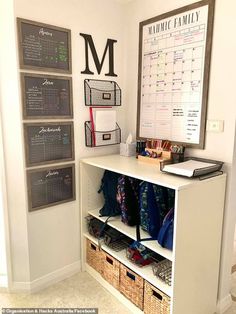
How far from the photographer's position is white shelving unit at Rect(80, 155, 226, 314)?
1466 millimetres

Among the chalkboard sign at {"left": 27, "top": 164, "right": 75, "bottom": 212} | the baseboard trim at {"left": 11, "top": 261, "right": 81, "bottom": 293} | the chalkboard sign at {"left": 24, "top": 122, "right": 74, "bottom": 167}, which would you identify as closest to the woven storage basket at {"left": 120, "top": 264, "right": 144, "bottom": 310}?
the baseboard trim at {"left": 11, "top": 261, "right": 81, "bottom": 293}

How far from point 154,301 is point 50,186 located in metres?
1.10

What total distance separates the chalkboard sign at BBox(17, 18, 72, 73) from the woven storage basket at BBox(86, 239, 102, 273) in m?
1.46

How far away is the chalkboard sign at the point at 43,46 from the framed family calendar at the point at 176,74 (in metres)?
0.65

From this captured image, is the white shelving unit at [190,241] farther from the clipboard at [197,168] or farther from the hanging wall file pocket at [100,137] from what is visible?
the hanging wall file pocket at [100,137]

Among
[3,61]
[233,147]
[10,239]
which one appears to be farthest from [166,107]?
[10,239]

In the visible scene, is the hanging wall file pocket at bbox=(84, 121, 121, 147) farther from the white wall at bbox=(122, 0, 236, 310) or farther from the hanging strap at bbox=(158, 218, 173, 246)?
the hanging strap at bbox=(158, 218, 173, 246)

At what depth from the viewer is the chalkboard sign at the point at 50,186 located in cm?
193

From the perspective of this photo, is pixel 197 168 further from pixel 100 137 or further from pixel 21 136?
pixel 21 136

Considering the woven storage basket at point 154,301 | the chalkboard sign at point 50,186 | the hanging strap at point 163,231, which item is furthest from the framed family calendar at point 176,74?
the woven storage basket at point 154,301

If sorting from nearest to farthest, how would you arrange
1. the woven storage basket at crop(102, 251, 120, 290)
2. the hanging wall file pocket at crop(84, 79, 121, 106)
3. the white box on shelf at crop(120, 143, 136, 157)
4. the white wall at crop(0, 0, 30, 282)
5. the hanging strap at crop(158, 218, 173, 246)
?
the hanging strap at crop(158, 218, 173, 246)
the white wall at crop(0, 0, 30, 282)
the woven storage basket at crop(102, 251, 120, 290)
the hanging wall file pocket at crop(84, 79, 121, 106)
the white box on shelf at crop(120, 143, 136, 157)

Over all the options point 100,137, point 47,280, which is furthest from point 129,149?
point 47,280

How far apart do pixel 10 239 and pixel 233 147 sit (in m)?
1.73

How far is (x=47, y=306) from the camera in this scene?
190 cm
